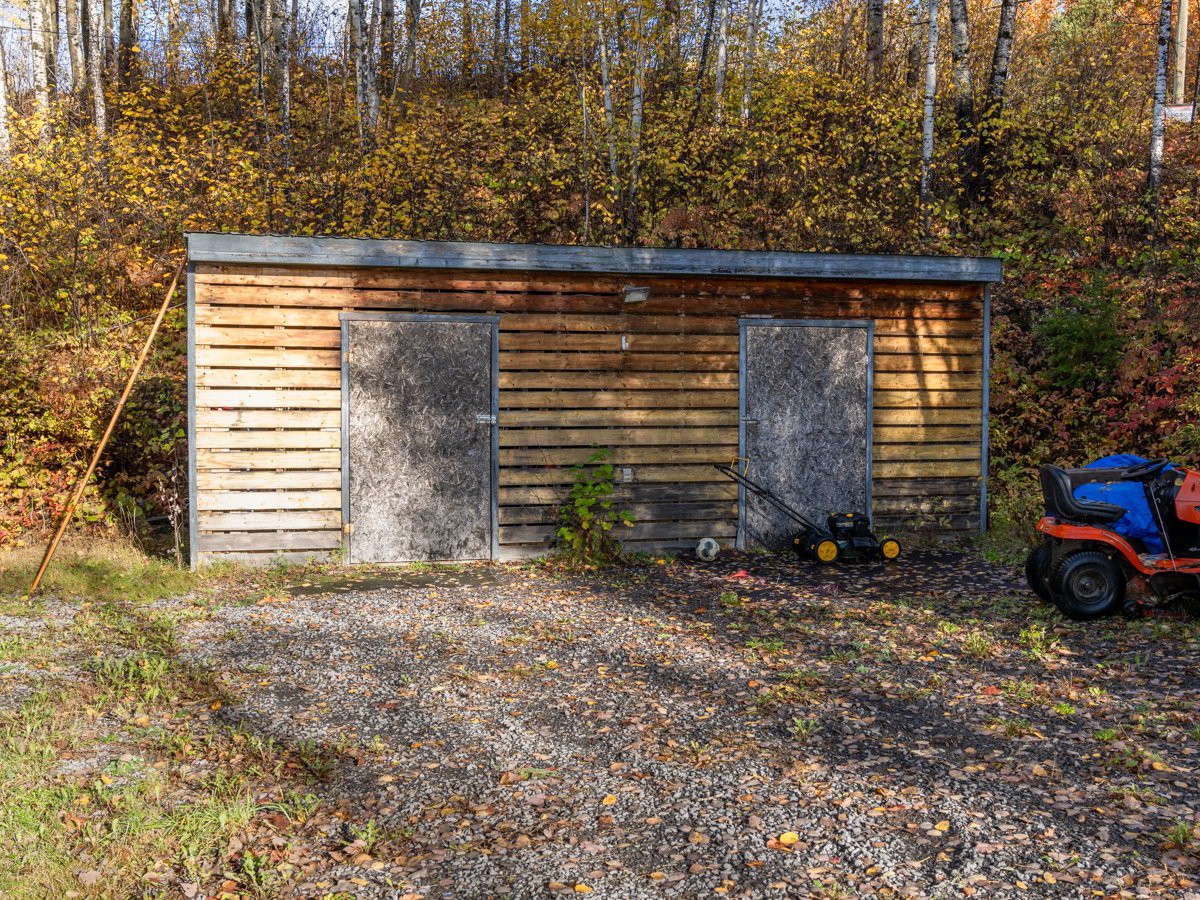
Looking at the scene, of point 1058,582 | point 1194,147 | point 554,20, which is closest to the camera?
point 1058,582

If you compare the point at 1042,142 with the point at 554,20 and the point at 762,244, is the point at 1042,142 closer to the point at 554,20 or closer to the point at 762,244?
the point at 762,244

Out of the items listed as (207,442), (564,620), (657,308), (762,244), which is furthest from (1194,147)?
(207,442)

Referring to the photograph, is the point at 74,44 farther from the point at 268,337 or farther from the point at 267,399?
the point at 267,399

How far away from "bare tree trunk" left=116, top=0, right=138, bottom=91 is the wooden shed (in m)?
13.8

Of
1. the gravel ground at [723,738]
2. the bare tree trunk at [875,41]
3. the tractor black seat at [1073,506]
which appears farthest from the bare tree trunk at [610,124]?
the tractor black seat at [1073,506]

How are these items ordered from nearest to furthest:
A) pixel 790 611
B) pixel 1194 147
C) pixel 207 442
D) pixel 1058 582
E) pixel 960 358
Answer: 1. pixel 1058 582
2. pixel 790 611
3. pixel 207 442
4. pixel 960 358
5. pixel 1194 147

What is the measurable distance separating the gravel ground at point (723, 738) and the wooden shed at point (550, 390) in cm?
127

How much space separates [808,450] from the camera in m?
9.43

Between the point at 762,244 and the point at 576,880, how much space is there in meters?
13.1

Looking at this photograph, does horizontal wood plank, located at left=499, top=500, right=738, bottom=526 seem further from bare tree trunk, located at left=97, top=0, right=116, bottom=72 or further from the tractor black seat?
bare tree trunk, located at left=97, top=0, right=116, bottom=72

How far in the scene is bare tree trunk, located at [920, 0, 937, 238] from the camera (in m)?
14.7

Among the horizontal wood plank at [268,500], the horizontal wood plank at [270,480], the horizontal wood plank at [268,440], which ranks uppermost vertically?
the horizontal wood plank at [268,440]

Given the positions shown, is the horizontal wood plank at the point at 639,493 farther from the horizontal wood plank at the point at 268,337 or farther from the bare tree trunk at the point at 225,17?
the bare tree trunk at the point at 225,17

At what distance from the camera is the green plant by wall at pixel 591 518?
862 cm
